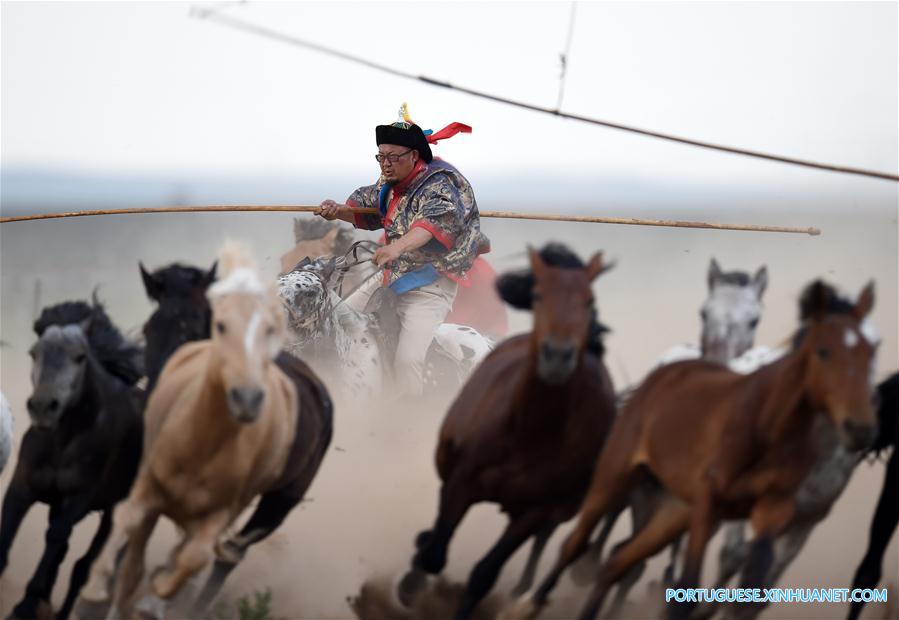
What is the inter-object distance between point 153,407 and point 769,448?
2.37 meters

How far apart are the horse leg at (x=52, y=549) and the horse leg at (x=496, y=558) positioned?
62.3 inches

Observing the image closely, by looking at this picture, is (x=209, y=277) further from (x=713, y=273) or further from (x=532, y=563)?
(x=713, y=273)

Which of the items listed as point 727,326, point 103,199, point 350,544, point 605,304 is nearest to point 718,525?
point 727,326

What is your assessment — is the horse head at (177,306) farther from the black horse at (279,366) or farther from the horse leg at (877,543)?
the horse leg at (877,543)

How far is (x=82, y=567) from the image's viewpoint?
19.1 ft

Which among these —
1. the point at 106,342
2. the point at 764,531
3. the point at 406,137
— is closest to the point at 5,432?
the point at 106,342

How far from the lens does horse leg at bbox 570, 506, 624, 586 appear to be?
550cm

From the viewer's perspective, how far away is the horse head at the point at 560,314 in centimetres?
477

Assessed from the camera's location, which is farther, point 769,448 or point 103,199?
point 103,199

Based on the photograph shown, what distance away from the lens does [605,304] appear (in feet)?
20.1

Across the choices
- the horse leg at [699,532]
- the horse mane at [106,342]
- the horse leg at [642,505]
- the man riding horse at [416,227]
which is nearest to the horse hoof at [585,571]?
the horse leg at [642,505]

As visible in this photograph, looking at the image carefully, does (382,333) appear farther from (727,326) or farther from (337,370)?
(727,326)

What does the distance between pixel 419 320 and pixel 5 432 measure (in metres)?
2.22

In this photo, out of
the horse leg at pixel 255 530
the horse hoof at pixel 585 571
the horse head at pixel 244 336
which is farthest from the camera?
the horse leg at pixel 255 530
